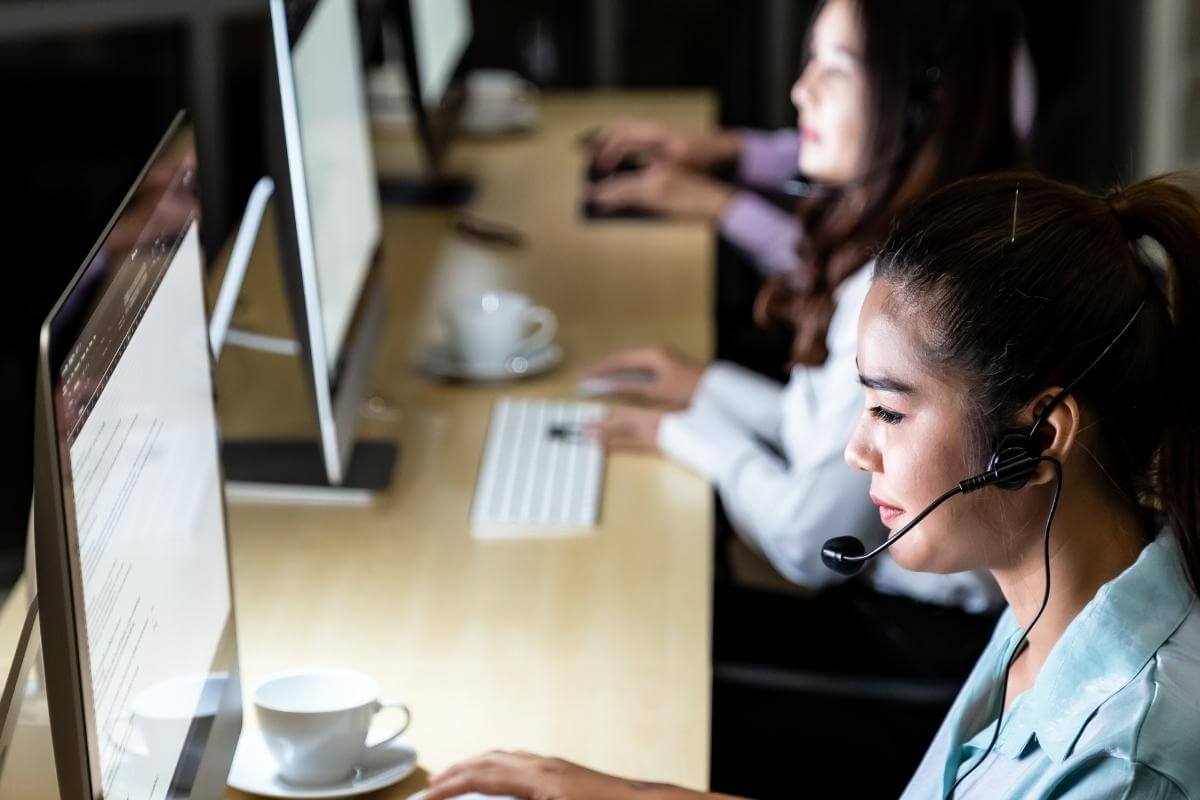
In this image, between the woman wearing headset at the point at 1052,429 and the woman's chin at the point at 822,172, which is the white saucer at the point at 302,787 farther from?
the woman's chin at the point at 822,172

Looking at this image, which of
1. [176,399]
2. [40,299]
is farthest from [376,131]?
[176,399]

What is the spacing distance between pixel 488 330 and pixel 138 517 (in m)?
1.11

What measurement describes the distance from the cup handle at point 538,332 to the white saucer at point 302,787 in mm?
919

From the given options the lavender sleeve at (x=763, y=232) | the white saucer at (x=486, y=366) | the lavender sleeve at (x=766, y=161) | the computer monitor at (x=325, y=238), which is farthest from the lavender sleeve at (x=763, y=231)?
the computer monitor at (x=325, y=238)

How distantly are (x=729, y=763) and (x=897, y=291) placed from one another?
738 millimetres

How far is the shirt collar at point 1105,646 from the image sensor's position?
0.95 m

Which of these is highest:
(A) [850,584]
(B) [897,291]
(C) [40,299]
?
(B) [897,291]

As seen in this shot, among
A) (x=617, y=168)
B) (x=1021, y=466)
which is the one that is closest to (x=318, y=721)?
(x=1021, y=466)

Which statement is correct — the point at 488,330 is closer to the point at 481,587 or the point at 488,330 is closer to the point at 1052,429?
the point at 481,587

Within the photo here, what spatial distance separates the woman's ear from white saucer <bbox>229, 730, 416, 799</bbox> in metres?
0.53

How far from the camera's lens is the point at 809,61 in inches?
74.9

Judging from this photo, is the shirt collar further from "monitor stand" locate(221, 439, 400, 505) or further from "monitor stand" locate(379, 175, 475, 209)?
"monitor stand" locate(379, 175, 475, 209)

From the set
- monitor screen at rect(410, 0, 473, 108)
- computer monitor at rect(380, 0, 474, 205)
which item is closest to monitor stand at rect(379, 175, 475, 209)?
computer monitor at rect(380, 0, 474, 205)

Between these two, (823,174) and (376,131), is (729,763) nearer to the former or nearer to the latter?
(823,174)
